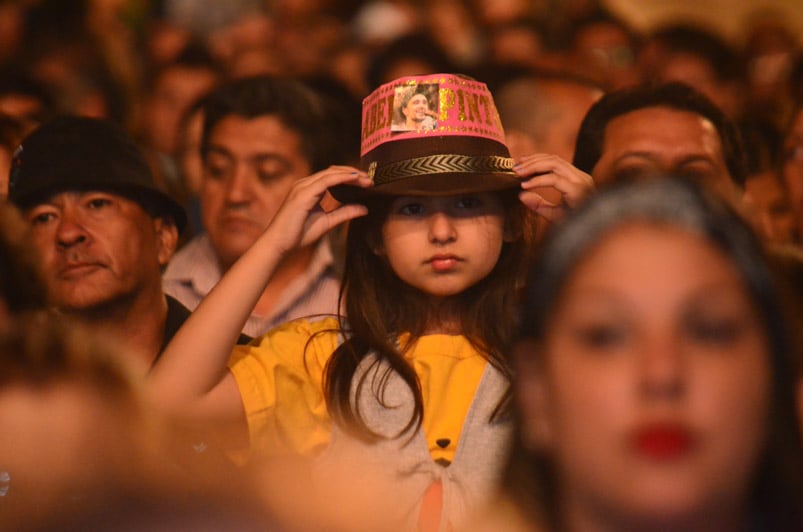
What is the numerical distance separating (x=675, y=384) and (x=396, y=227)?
1.43 meters

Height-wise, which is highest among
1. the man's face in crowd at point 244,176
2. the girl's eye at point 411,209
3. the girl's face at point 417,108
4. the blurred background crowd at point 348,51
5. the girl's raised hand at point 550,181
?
the blurred background crowd at point 348,51

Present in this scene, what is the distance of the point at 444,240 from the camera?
2869 mm

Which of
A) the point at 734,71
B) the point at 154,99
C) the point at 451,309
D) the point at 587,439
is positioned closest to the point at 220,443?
the point at 451,309

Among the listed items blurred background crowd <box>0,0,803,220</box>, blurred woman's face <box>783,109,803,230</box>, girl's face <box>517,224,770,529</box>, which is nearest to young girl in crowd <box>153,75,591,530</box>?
girl's face <box>517,224,770,529</box>

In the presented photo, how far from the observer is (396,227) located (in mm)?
2971

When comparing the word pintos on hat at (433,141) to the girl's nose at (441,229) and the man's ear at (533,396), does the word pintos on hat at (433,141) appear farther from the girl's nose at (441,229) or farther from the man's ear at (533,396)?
the man's ear at (533,396)

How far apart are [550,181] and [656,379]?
1.34 metres

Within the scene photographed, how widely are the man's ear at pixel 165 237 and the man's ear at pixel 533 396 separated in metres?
1.90

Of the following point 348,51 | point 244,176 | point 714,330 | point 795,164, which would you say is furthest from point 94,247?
point 348,51

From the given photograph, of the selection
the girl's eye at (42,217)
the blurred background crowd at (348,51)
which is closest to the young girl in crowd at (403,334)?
the girl's eye at (42,217)

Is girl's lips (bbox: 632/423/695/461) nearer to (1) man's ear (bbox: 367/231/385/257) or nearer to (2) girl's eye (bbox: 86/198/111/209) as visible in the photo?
(1) man's ear (bbox: 367/231/385/257)

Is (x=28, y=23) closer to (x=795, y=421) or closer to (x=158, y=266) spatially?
(x=158, y=266)

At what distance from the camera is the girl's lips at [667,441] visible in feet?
5.31

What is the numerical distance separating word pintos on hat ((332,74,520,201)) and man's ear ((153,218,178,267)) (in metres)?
0.74
